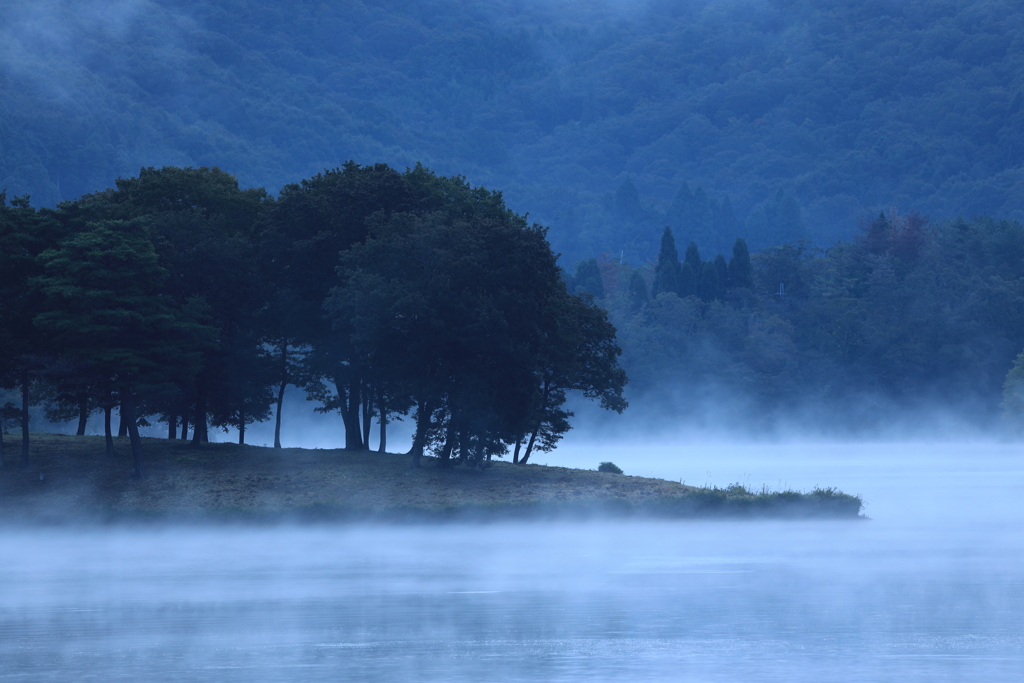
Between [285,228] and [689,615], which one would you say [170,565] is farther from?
[285,228]

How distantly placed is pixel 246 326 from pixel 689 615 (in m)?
36.7

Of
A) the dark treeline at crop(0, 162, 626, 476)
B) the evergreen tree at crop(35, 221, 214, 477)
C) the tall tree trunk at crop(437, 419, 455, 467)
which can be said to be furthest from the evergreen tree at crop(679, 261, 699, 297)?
the evergreen tree at crop(35, 221, 214, 477)

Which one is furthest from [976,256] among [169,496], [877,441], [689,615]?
[689,615]

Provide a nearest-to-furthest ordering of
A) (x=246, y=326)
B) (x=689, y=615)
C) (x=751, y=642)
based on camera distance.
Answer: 1. (x=751, y=642)
2. (x=689, y=615)
3. (x=246, y=326)

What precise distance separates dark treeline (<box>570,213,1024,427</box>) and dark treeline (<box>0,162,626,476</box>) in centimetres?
8345

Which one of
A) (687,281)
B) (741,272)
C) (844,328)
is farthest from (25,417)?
(741,272)

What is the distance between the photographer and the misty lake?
76.6 feet

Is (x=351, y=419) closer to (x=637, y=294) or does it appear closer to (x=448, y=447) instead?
(x=448, y=447)

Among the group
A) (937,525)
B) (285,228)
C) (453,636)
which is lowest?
(453,636)

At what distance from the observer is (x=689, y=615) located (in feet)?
94.0

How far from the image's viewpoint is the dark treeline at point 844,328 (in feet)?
481

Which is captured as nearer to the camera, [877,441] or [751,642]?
[751,642]

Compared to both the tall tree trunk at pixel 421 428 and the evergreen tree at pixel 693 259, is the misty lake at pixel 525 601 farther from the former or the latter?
the evergreen tree at pixel 693 259

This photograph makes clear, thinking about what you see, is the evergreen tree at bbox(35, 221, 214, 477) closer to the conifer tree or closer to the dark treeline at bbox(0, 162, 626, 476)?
the dark treeline at bbox(0, 162, 626, 476)
